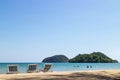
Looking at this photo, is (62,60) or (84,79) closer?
(84,79)

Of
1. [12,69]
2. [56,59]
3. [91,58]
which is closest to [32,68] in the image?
[12,69]

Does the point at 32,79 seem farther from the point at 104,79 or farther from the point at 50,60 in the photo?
the point at 50,60

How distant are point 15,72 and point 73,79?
5.63 m

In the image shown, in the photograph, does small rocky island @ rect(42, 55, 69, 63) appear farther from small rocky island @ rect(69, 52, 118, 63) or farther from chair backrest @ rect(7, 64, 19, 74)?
chair backrest @ rect(7, 64, 19, 74)

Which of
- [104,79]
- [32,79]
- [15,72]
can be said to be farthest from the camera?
[15,72]

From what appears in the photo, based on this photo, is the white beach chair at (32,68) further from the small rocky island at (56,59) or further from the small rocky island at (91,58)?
the small rocky island at (56,59)

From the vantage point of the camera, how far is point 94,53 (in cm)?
13575

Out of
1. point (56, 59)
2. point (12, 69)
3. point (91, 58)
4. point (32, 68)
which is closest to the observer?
point (12, 69)

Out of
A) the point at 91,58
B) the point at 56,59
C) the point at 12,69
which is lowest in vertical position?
the point at 12,69

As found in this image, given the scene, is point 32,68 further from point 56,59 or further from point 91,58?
point 56,59

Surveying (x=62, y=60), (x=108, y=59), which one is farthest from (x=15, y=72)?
(x=62, y=60)

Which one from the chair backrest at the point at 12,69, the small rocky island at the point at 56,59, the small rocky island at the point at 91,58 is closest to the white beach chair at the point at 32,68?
the chair backrest at the point at 12,69

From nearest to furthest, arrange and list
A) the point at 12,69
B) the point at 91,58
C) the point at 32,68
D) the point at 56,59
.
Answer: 1. the point at 12,69
2. the point at 32,68
3. the point at 91,58
4. the point at 56,59

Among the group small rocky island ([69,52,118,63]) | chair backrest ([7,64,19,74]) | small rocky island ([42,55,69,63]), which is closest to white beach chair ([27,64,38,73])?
chair backrest ([7,64,19,74])
